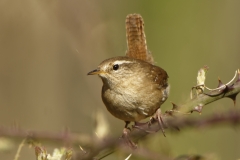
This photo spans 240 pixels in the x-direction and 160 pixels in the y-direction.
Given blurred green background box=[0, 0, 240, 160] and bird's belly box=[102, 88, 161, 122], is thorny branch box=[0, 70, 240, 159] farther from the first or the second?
blurred green background box=[0, 0, 240, 160]

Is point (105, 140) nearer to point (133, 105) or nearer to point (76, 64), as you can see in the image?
point (133, 105)

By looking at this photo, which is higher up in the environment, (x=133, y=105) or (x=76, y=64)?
(x=76, y=64)

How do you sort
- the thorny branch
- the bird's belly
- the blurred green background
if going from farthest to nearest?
the blurred green background < the bird's belly < the thorny branch

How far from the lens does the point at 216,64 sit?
4199 mm

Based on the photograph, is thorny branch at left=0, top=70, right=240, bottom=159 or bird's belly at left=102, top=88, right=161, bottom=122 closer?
thorny branch at left=0, top=70, right=240, bottom=159

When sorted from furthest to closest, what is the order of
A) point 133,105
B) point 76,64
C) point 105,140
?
point 76,64 < point 133,105 < point 105,140

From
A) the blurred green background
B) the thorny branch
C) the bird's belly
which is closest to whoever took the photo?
the thorny branch

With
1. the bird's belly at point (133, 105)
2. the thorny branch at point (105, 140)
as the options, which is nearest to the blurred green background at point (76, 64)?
the bird's belly at point (133, 105)

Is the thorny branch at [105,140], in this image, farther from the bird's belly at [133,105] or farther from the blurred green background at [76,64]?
the blurred green background at [76,64]

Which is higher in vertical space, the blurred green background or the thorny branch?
the blurred green background

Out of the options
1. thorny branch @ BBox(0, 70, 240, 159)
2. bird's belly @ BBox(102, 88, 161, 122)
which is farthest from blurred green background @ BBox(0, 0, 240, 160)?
thorny branch @ BBox(0, 70, 240, 159)

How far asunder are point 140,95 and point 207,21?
2.11 m

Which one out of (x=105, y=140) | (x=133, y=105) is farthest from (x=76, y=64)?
(x=105, y=140)

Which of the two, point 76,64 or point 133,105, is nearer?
point 133,105
